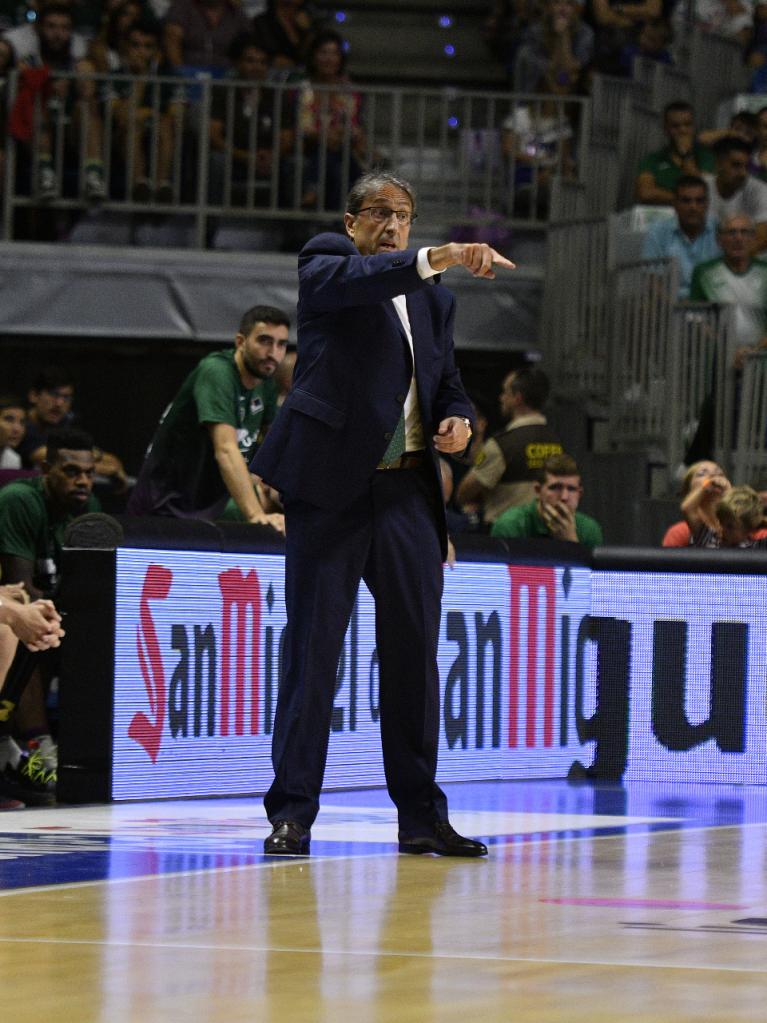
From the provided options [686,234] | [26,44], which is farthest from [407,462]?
[26,44]

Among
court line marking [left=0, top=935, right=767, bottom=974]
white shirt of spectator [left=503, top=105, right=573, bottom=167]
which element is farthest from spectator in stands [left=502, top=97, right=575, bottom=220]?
court line marking [left=0, top=935, right=767, bottom=974]

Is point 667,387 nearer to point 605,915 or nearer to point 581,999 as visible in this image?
point 605,915

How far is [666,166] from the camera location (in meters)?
14.9

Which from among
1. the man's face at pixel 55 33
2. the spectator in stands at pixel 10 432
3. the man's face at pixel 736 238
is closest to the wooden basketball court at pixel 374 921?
the spectator in stands at pixel 10 432

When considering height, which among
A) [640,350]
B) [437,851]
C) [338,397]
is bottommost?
[437,851]

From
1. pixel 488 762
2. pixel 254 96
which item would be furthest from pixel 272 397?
pixel 254 96

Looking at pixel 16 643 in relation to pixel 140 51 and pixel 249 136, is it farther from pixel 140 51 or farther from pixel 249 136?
pixel 140 51

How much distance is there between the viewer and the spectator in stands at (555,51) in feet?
53.1

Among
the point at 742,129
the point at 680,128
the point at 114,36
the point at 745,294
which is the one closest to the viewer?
the point at 745,294

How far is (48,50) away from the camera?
15359 mm

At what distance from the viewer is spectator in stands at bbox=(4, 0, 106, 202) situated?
1465 centimetres

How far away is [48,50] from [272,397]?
7.61 m

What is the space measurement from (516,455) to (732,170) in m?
4.61

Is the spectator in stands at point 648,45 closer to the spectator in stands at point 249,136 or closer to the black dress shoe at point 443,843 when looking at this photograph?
the spectator in stands at point 249,136
